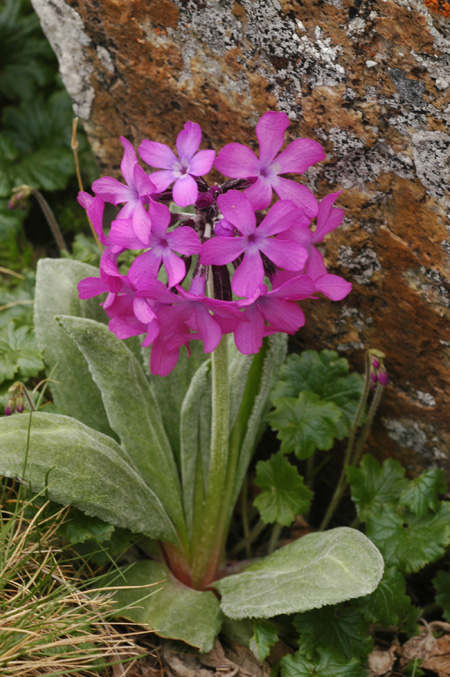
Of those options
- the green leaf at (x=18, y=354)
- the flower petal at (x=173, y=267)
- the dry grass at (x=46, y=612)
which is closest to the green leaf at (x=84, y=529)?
the dry grass at (x=46, y=612)

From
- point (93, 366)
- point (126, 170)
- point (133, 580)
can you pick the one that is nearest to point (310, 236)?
point (126, 170)

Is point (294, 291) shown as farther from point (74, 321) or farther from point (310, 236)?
point (74, 321)

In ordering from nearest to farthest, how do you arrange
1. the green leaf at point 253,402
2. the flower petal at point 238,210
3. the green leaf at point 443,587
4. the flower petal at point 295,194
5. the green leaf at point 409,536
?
the flower petal at point 238,210, the flower petal at point 295,194, the green leaf at point 409,536, the green leaf at point 253,402, the green leaf at point 443,587

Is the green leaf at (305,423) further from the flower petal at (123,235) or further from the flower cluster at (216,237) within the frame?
the flower petal at (123,235)

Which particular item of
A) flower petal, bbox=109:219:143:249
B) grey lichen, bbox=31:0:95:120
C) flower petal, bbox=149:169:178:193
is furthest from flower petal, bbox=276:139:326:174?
grey lichen, bbox=31:0:95:120

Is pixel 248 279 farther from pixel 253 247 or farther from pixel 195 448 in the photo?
pixel 195 448

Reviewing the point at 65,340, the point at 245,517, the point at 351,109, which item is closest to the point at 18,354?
the point at 65,340

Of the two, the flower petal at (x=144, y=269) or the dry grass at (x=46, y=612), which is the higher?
the flower petal at (x=144, y=269)
